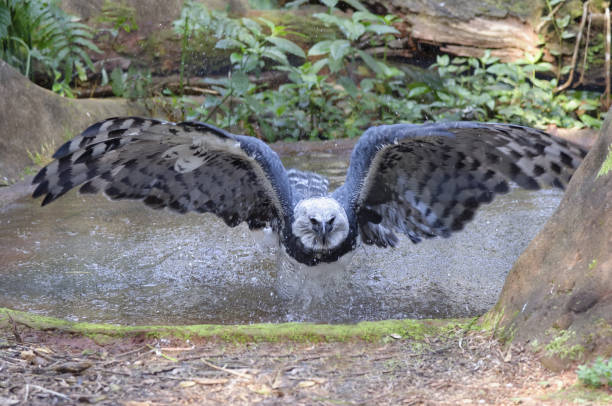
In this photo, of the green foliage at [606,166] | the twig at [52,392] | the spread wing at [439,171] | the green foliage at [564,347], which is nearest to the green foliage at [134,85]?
the spread wing at [439,171]

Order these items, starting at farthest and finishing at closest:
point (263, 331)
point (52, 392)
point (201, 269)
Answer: point (201, 269)
point (263, 331)
point (52, 392)

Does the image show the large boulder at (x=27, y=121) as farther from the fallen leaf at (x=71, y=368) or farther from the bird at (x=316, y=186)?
the fallen leaf at (x=71, y=368)

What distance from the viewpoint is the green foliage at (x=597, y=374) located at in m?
2.02

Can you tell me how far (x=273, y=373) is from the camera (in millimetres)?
2414

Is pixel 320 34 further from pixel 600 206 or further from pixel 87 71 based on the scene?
pixel 600 206

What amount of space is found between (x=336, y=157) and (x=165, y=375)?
4794 mm

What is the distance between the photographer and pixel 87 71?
33.3 feet

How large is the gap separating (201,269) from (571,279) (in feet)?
8.59

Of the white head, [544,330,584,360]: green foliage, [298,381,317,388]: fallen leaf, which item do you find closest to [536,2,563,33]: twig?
the white head

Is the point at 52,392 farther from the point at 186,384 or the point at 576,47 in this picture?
the point at 576,47

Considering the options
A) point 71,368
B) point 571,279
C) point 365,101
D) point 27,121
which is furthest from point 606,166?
point 27,121

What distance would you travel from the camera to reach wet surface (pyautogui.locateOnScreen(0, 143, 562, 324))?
3.66m

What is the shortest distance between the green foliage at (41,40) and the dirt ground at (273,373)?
6239mm

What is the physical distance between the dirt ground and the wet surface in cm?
87
